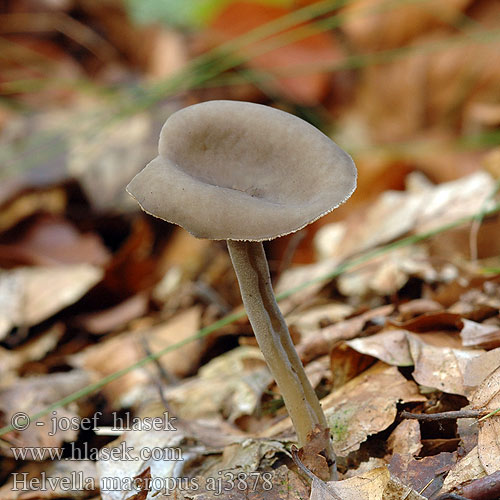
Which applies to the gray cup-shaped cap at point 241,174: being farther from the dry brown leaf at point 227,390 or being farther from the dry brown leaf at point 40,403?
the dry brown leaf at point 40,403

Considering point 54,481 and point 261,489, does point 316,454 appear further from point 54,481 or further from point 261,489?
point 54,481

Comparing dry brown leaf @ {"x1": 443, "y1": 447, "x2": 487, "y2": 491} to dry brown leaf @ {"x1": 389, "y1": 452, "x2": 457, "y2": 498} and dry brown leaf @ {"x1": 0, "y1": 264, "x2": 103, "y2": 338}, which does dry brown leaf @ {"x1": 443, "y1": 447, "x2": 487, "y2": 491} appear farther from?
dry brown leaf @ {"x1": 0, "y1": 264, "x2": 103, "y2": 338}

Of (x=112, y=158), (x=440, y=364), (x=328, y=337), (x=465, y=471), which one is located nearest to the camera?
(x=465, y=471)

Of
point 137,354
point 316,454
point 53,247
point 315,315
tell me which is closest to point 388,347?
point 316,454

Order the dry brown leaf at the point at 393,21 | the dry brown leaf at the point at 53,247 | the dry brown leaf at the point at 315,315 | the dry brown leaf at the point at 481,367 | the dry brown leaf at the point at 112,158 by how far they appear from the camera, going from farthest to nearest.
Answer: the dry brown leaf at the point at 393,21 → the dry brown leaf at the point at 112,158 → the dry brown leaf at the point at 53,247 → the dry brown leaf at the point at 315,315 → the dry brown leaf at the point at 481,367

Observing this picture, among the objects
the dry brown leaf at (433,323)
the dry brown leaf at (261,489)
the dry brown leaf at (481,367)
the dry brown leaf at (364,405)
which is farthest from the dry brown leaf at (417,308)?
the dry brown leaf at (261,489)

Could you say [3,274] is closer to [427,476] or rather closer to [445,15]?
[427,476]

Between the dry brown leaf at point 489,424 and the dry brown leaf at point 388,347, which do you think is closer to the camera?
the dry brown leaf at point 489,424

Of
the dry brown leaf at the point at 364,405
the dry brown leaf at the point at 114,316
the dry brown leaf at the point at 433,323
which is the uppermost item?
the dry brown leaf at the point at 114,316
